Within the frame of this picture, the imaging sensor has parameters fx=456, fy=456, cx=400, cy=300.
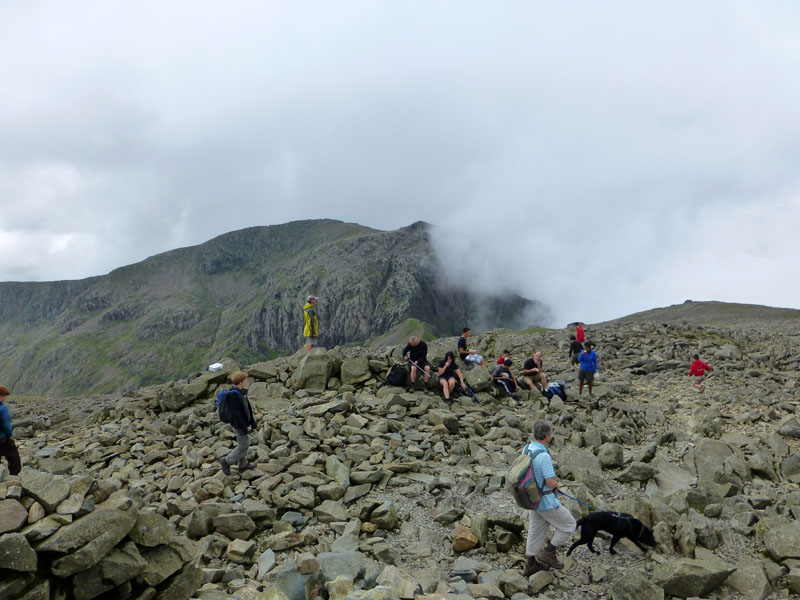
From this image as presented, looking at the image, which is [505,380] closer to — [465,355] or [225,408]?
[465,355]

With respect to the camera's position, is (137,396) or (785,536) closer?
(785,536)

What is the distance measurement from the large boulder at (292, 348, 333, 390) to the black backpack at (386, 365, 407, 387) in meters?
2.94

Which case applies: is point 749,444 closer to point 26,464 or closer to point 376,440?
point 376,440

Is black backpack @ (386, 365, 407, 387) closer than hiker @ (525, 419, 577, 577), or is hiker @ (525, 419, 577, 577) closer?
hiker @ (525, 419, 577, 577)

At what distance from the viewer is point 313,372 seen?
20938 mm

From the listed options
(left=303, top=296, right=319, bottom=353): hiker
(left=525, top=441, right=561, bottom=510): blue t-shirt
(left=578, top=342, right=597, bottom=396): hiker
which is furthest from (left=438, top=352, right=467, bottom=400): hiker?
(left=525, top=441, right=561, bottom=510): blue t-shirt

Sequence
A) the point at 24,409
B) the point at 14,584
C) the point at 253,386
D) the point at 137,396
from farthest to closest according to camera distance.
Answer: the point at 24,409 → the point at 137,396 → the point at 253,386 → the point at 14,584

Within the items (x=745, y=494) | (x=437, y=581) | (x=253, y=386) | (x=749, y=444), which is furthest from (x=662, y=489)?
(x=253, y=386)

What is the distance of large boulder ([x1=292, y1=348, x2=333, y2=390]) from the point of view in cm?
2072

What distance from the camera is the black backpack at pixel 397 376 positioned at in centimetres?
2031

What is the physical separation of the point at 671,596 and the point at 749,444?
34.5 ft

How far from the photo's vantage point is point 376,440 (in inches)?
579

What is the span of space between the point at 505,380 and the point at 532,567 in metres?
13.9

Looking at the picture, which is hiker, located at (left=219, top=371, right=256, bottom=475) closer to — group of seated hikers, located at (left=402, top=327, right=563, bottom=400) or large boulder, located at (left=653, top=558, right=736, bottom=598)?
group of seated hikers, located at (left=402, top=327, right=563, bottom=400)
